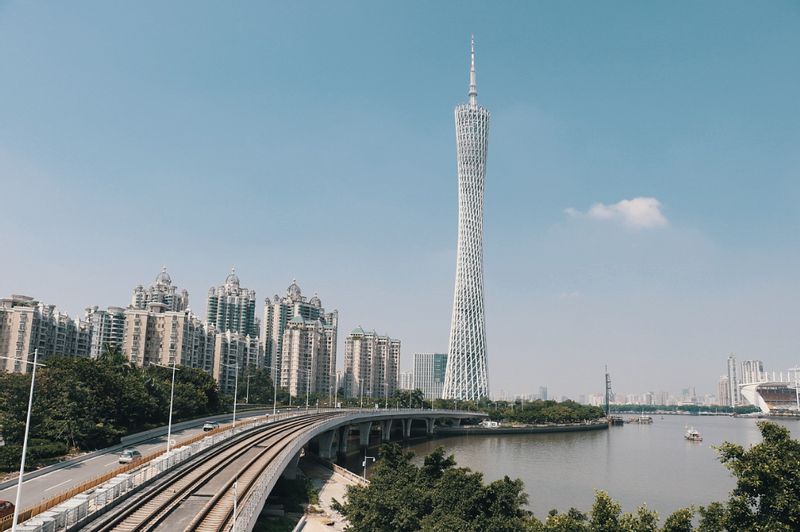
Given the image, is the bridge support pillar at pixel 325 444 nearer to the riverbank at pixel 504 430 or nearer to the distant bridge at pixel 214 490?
the distant bridge at pixel 214 490

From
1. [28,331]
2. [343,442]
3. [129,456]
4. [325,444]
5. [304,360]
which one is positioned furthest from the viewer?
[304,360]

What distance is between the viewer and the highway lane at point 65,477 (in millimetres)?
29209

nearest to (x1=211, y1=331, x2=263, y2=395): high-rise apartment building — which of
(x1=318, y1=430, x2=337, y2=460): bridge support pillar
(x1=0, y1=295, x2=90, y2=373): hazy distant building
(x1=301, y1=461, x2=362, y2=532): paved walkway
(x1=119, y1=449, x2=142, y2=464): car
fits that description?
(x1=0, y1=295, x2=90, y2=373): hazy distant building

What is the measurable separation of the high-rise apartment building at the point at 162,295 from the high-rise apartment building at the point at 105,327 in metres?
17.0

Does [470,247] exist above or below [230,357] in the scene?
above

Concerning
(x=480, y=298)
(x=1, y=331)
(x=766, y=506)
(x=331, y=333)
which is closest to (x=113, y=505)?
(x=766, y=506)

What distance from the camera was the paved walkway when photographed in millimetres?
36312

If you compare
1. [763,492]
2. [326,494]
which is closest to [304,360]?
[326,494]

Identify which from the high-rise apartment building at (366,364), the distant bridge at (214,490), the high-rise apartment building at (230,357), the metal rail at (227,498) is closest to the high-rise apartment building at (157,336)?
the high-rise apartment building at (230,357)

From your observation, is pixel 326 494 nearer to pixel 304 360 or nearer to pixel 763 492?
pixel 763 492

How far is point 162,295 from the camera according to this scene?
148m

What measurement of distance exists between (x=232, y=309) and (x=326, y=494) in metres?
130

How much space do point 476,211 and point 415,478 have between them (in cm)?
10239

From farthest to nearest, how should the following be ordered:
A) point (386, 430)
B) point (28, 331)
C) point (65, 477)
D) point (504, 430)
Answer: point (504, 430) < point (386, 430) < point (28, 331) < point (65, 477)
